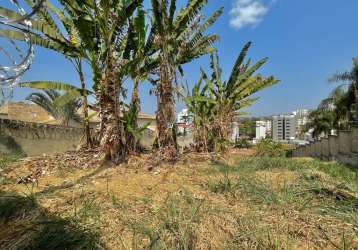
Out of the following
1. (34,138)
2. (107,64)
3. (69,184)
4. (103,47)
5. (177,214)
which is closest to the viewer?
(177,214)

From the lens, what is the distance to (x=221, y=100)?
37.2 feet

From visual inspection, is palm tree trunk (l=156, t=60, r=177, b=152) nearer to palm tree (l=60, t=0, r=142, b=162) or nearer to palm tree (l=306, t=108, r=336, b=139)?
palm tree (l=60, t=0, r=142, b=162)

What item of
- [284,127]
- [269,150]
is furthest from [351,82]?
[284,127]

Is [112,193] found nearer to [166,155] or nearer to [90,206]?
[90,206]

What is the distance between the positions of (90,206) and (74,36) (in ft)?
17.3

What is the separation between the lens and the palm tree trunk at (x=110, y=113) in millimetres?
→ 6227

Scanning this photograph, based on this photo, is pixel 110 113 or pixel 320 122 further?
pixel 320 122

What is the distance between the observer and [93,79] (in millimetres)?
6703

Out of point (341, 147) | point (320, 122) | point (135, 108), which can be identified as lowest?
point (341, 147)

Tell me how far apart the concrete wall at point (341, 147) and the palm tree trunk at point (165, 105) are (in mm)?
6284

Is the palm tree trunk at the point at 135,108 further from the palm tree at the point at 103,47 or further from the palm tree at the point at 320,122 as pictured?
the palm tree at the point at 320,122

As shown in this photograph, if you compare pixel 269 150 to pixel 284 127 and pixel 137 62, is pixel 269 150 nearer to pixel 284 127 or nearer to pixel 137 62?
pixel 137 62

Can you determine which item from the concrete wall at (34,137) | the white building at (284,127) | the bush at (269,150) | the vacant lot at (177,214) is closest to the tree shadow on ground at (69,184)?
the vacant lot at (177,214)

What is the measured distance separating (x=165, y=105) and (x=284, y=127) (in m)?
82.4
